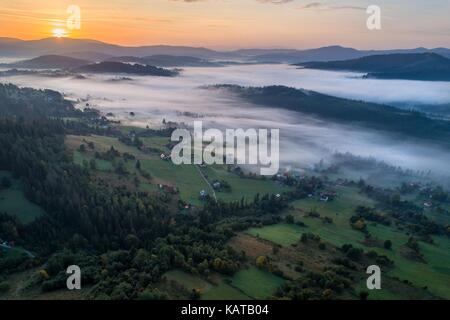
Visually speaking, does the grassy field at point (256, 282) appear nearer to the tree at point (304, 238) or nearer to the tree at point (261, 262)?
the tree at point (261, 262)

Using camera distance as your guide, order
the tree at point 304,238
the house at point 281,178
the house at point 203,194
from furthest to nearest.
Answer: the house at point 281,178, the house at point 203,194, the tree at point 304,238

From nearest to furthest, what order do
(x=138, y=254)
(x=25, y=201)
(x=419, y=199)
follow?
(x=138, y=254)
(x=25, y=201)
(x=419, y=199)

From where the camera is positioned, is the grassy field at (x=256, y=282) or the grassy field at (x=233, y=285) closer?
the grassy field at (x=233, y=285)

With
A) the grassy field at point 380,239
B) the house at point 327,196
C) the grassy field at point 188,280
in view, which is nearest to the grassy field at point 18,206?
the grassy field at point 188,280

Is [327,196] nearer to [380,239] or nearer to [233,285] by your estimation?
[380,239]

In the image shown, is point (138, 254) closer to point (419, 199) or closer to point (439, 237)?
point (439, 237)

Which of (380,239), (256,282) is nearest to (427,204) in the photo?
(380,239)

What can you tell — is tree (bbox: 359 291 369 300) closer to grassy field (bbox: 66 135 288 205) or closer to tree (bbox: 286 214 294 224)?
tree (bbox: 286 214 294 224)
